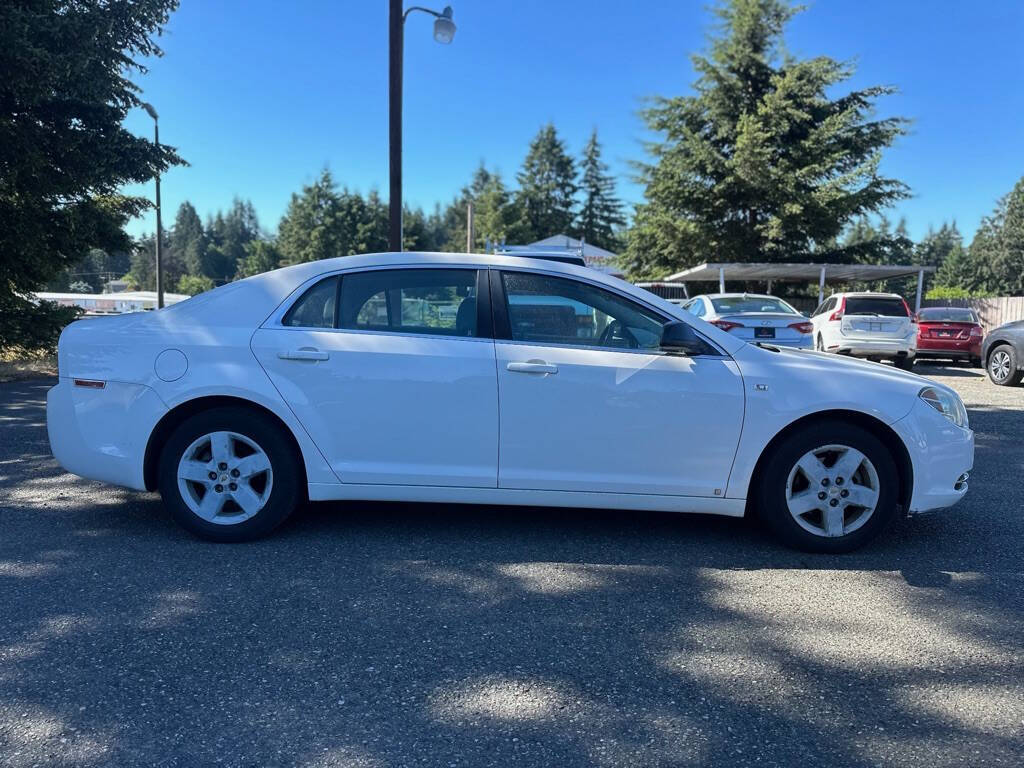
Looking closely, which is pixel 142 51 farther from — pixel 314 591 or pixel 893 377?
pixel 893 377

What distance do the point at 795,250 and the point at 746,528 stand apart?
26755 millimetres

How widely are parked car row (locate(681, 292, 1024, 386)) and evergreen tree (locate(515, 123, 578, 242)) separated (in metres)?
55.0

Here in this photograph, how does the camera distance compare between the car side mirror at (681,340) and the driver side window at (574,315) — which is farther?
the driver side window at (574,315)

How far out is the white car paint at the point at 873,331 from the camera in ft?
44.6

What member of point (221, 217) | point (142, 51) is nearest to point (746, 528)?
point (142, 51)

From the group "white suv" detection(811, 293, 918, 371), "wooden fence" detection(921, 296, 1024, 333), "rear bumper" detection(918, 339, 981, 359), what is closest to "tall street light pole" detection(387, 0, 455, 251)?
"white suv" detection(811, 293, 918, 371)

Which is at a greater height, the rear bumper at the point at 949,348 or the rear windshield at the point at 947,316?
the rear windshield at the point at 947,316

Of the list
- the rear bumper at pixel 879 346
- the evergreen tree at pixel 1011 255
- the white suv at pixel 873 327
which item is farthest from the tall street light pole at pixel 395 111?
the evergreen tree at pixel 1011 255

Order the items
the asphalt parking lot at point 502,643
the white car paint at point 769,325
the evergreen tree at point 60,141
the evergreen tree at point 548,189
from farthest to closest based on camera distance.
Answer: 1. the evergreen tree at point 548,189
2. the white car paint at point 769,325
3. the evergreen tree at point 60,141
4. the asphalt parking lot at point 502,643

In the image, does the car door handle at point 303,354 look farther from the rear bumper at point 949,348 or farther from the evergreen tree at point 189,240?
the evergreen tree at point 189,240

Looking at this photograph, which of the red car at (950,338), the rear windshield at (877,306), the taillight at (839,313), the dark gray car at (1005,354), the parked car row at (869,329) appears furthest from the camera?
the red car at (950,338)

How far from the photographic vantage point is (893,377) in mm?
3914

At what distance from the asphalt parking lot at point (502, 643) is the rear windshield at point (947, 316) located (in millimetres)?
14801

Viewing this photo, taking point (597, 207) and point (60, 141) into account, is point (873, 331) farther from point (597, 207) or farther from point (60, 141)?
point (597, 207)
